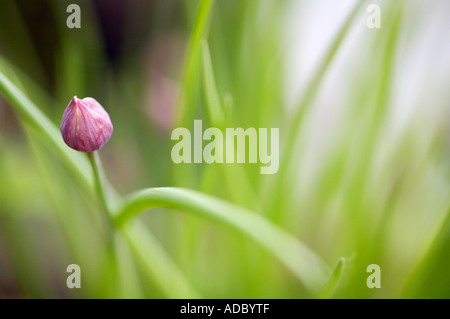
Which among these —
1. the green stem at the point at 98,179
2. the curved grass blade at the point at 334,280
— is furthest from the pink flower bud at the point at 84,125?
the curved grass blade at the point at 334,280

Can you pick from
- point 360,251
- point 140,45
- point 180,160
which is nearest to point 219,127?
point 180,160

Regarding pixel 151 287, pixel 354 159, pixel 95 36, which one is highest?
pixel 95 36

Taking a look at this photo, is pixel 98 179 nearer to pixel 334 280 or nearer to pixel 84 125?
pixel 84 125

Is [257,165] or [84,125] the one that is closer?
[84,125]

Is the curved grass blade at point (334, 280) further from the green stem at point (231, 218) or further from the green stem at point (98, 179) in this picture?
the green stem at point (98, 179)

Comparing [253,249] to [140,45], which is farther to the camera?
[140,45]

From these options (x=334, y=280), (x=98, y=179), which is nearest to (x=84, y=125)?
(x=98, y=179)

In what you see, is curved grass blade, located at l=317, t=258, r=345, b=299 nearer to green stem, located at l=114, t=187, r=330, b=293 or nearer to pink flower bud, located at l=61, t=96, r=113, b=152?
green stem, located at l=114, t=187, r=330, b=293

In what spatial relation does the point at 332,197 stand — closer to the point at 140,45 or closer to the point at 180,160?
the point at 180,160
